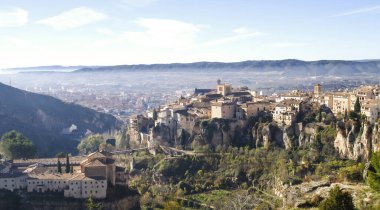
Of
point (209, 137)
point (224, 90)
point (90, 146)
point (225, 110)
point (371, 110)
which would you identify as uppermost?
point (224, 90)

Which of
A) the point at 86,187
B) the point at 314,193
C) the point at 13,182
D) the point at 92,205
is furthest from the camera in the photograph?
the point at 13,182

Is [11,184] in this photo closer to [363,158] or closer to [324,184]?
[324,184]

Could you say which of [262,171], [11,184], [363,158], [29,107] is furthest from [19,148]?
[29,107]

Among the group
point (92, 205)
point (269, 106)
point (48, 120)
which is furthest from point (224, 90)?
point (48, 120)

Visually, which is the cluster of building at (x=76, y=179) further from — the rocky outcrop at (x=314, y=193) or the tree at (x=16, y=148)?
the rocky outcrop at (x=314, y=193)

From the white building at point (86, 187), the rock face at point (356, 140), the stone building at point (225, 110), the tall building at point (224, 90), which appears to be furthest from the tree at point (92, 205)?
the tall building at point (224, 90)

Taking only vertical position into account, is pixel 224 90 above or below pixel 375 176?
above

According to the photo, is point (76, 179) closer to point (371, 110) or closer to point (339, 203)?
point (339, 203)
